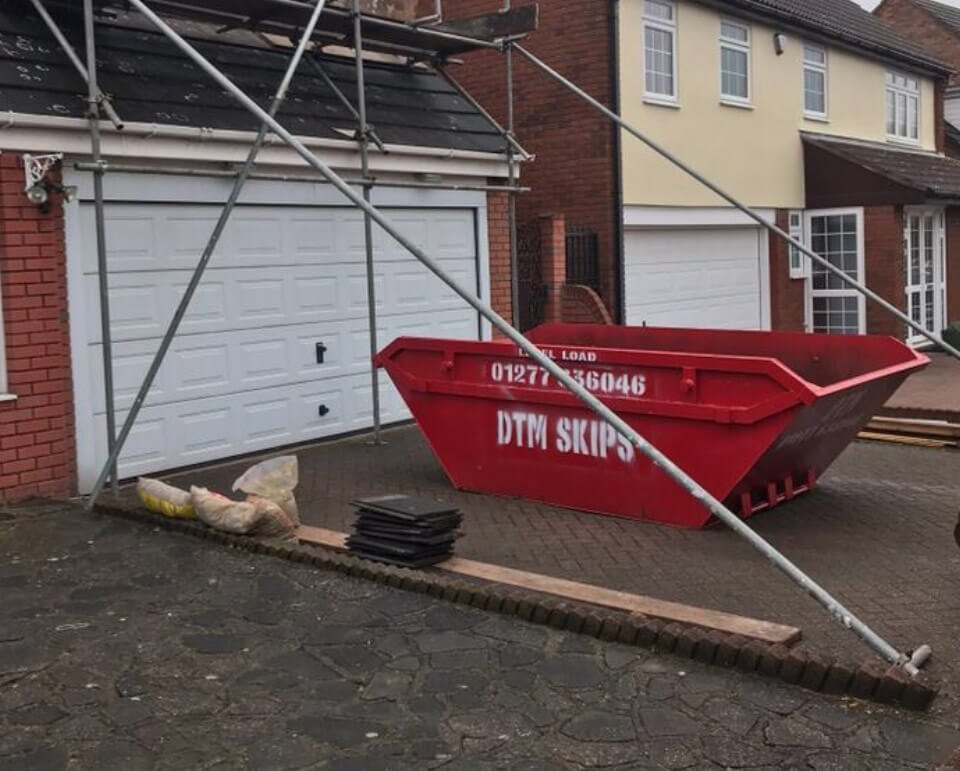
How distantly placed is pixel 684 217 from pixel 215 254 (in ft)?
27.0

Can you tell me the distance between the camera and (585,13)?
14.1 meters

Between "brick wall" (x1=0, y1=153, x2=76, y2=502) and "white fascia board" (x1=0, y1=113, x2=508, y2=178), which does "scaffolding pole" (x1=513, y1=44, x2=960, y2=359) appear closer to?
"white fascia board" (x1=0, y1=113, x2=508, y2=178)

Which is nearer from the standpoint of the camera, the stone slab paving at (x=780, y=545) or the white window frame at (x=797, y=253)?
the stone slab paving at (x=780, y=545)

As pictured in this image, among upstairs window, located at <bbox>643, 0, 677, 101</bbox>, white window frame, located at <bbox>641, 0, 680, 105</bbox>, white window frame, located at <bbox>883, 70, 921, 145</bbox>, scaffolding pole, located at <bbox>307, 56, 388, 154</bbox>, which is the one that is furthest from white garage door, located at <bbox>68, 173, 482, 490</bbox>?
white window frame, located at <bbox>883, 70, 921, 145</bbox>

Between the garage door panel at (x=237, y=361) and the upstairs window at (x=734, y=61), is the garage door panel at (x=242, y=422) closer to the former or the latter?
the garage door panel at (x=237, y=361)

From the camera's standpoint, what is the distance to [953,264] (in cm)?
2245

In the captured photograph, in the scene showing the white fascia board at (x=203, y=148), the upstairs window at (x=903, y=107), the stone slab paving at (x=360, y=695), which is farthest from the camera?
the upstairs window at (x=903, y=107)

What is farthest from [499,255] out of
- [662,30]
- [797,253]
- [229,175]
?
[797,253]

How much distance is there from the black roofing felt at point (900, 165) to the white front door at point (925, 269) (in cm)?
73

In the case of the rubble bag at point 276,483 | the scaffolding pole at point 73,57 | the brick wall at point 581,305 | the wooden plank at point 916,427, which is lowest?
the wooden plank at point 916,427

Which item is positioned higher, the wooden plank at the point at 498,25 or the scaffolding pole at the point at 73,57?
the wooden plank at the point at 498,25

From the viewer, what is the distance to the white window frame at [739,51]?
54.0ft

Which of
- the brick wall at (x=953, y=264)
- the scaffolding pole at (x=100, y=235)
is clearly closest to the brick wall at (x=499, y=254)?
the scaffolding pole at (x=100, y=235)

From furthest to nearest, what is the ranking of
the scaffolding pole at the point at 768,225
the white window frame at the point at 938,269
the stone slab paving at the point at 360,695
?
the white window frame at the point at 938,269, the scaffolding pole at the point at 768,225, the stone slab paving at the point at 360,695
